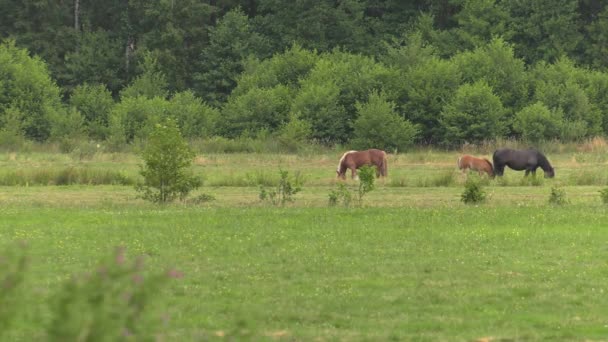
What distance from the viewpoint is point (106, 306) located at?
5.10 metres

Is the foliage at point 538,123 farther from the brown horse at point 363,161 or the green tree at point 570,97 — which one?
the brown horse at point 363,161

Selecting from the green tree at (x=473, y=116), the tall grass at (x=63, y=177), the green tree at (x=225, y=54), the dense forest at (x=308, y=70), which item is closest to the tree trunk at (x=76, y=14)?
the dense forest at (x=308, y=70)

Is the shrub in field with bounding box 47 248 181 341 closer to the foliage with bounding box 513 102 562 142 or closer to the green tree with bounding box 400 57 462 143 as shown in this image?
the foliage with bounding box 513 102 562 142

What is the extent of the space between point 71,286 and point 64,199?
22733 mm

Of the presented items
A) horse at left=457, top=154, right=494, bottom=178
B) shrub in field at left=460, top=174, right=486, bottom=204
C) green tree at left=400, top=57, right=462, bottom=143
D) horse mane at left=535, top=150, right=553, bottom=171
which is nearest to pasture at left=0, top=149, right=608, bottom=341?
shrub in field at left=460, top=174, right=486, bottom=204

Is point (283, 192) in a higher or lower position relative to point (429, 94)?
lower

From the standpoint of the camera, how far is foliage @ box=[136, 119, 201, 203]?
25312 millimetres

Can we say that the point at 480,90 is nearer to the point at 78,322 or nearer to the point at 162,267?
the point at 162,267

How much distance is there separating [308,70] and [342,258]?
5309cm

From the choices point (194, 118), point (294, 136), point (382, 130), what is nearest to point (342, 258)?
point (294, 136)

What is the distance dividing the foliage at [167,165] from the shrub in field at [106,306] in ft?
65.2

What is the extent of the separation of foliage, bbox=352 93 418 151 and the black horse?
706 inches

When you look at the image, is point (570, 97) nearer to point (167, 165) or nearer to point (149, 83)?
point (149, 83)

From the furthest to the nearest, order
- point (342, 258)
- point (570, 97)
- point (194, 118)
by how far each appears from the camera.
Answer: point (194, 118) < point (570, 97) < point (342, 258)
